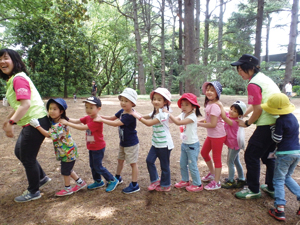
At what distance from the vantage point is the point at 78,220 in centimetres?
237

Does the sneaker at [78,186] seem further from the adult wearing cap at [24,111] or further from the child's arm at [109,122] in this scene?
the child's arm at [109,122]

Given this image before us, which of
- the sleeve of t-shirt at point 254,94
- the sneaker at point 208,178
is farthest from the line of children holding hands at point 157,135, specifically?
the sleeve of t-shirt at point 254,94

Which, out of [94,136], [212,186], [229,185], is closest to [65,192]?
[94,136]

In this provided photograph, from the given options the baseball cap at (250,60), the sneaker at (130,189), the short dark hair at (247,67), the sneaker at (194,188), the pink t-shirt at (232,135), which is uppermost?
the baseball cap at (250,60)

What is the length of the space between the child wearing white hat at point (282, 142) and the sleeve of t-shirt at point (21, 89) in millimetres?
2978

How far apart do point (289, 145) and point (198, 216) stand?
143cm

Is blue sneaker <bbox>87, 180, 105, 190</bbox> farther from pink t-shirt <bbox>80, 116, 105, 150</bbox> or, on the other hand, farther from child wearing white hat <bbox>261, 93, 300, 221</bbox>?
child wearing white hat <bbox>261, 93, 300, 221</bbox>

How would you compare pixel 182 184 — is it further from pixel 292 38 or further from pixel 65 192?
pixel 292 38

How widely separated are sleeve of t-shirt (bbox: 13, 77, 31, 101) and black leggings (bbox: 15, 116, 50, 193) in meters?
0.41

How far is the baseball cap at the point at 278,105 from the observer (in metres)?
2.32

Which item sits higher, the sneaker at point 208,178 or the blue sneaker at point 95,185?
the blue sneaker at point 95,185

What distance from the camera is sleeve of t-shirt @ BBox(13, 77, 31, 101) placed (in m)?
2.40

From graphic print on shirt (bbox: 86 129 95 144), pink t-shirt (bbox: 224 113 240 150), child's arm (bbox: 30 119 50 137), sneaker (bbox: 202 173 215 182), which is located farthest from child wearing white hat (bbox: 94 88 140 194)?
pink t-shirt (bbox: 224 113 240 150)

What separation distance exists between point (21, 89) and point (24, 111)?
28cm
